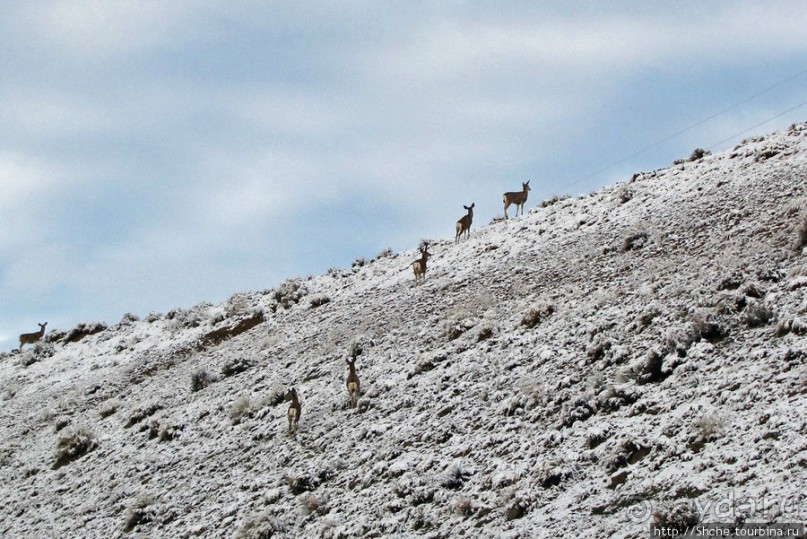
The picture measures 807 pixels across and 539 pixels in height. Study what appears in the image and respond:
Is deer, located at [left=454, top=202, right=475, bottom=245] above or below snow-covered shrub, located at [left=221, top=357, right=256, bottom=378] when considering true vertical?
above

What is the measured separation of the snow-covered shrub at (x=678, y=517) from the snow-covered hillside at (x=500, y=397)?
1.6 inches

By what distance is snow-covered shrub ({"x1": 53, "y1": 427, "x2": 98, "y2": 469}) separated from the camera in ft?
73.7

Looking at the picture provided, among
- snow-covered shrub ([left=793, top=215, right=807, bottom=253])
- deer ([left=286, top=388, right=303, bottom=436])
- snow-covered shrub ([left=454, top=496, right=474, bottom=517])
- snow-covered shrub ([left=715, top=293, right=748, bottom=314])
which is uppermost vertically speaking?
snow-covered shrub ([left=793, top=215, right=807, bottom=253])

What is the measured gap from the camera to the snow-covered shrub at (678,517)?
869 centimetres

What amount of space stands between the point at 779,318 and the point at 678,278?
4160mm

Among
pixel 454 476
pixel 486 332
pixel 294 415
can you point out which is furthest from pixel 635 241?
pixel 454 476

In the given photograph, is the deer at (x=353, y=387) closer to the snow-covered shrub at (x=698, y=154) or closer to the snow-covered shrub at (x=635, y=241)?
the snow-covered shrub at (x=635, y=241)

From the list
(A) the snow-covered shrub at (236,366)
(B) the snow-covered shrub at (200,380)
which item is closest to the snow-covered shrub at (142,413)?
(B) the snow-covered shrub at (200,380)

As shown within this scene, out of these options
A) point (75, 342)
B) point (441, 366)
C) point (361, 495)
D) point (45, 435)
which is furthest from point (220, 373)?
point (75, 342)

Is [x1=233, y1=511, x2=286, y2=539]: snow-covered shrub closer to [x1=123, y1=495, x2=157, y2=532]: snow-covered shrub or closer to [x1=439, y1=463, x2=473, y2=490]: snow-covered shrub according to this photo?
[x1=439, y1=463, x2=473, y2=490]: snow-covered shrub

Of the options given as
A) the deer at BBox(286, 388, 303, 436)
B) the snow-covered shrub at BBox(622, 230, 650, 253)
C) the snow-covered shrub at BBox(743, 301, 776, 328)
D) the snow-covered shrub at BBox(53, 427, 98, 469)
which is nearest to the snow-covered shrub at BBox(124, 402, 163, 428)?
the snow-covered shrub at BBox(53, 427, 98, 469)

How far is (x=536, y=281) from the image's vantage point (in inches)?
845

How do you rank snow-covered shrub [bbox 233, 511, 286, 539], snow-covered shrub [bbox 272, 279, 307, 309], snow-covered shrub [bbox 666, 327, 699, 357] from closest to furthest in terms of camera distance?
snow-covered shrub [bbox 666, 327, 699, 357] → snow-covered shrub [bbox 233, 511, 286, 539] → snow-covered shrub [bbox 272, 279, 307, 309]

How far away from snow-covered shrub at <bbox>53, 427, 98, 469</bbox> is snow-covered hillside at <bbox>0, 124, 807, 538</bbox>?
7 centimetres
